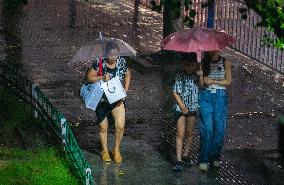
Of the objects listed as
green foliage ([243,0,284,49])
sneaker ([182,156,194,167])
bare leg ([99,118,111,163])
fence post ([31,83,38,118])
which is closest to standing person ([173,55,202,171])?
sneaker ([182,156,194,167])

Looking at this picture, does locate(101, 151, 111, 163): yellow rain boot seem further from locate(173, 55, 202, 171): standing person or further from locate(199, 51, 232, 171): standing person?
locate(199, 51, 232, 171): standing person

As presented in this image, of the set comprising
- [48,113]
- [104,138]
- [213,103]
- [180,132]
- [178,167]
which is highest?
[213,103]

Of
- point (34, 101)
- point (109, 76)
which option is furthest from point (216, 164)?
point (34, 101)

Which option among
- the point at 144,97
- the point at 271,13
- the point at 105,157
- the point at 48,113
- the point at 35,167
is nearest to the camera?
the point at 271,13

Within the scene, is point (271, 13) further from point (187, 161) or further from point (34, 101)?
point (34, 101)

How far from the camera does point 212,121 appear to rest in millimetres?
8703

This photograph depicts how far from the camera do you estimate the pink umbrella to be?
8398 mm

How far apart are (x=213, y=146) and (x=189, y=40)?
1489mm

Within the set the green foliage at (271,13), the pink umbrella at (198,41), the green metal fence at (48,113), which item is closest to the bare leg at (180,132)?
the pink umbrella at (198,41)

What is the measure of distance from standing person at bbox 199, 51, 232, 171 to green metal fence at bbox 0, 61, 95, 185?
1.64 meters

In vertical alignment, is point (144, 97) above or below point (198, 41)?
below

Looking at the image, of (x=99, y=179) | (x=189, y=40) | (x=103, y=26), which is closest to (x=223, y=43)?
(x=189, y=40)

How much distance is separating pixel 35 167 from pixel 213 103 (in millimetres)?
2518

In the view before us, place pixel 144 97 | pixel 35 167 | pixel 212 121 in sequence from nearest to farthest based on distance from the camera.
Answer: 1. pixel 35 167
2. pixel 212 121
3. pixel 144 97
